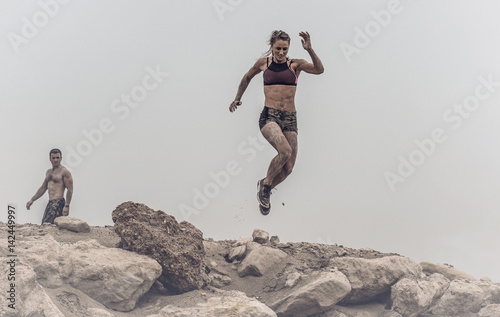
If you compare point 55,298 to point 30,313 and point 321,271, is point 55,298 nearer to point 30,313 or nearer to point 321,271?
point 30,313

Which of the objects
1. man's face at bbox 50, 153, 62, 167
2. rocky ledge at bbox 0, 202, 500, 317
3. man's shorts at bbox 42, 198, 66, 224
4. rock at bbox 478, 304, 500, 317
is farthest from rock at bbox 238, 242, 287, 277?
man's face at bbox 50, 153, 62, 167

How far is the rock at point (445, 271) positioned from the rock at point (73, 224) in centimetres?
863

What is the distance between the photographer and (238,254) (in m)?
13.8

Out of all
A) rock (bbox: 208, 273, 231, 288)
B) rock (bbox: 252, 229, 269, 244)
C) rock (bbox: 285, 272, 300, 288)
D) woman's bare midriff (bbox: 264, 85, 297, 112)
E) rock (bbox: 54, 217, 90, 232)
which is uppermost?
woman's bare midriff (bbox: 264, 85, 297, 112)

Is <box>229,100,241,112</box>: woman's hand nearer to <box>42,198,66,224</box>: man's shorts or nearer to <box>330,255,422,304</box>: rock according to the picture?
<box>330,255,422,304</box>: rock

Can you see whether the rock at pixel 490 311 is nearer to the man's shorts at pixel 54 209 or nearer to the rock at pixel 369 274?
the rock at pixel 369 274

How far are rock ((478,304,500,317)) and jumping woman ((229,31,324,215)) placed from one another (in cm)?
644

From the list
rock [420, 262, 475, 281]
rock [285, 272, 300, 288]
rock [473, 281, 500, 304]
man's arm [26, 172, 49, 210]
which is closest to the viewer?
rock [285, 272, 300, 288]

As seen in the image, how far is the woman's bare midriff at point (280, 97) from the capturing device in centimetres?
1112

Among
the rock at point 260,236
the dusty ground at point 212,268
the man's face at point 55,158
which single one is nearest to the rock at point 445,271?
the dusty ground at point 212,268

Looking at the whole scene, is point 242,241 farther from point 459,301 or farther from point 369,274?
point 459,301

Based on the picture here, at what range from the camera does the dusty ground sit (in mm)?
11758

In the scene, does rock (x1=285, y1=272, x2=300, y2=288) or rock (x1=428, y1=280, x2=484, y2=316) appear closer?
rock (x1=285, y1=272, x2=300, y2=288)

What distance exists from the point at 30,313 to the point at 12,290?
54 centimetres
